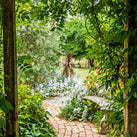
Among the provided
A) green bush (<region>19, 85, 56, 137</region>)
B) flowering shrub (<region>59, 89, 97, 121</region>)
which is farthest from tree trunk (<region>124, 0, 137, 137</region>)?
flowering shrub (<region>59, 89, 97, 121</region>)

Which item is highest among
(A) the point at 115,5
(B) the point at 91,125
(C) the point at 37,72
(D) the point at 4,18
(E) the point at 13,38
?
(A) the point at 115,5

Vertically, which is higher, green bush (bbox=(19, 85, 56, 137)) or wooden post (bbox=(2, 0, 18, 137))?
wooden post (bbox=(2, 0, 18, 137))

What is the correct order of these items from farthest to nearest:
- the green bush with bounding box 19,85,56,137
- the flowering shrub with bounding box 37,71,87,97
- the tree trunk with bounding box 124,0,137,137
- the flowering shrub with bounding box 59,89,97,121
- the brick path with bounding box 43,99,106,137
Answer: the flowering shrub with bounding box 37,71,87,97, the flowering shrub with bounding box 59,89,97,121, the brick path with bounding box 43,99,106,137, the green bush with bounding box 19,85,56,137, the tree trunk with bounding box 124,0,137,137

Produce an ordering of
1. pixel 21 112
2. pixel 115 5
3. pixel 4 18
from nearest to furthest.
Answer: pixel 4 18
pixel 115 5
pixel 21 112

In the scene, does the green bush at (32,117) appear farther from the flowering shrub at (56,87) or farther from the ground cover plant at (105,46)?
the flowering shrub at (56,87)

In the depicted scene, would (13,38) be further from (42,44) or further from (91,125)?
(42,44)

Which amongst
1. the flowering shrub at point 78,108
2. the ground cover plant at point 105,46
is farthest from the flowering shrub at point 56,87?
the ground cover plant at point 105,46

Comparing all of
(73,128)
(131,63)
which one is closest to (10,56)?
(131,63)

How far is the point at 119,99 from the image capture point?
112 centimetres

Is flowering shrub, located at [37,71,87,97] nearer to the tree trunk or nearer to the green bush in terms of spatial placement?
the green bush

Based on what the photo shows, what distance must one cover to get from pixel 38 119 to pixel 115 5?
7.79 ft

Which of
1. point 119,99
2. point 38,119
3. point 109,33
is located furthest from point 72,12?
point 38,119

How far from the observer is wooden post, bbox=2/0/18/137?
2.96 ft

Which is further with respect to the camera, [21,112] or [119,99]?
[21,112]
